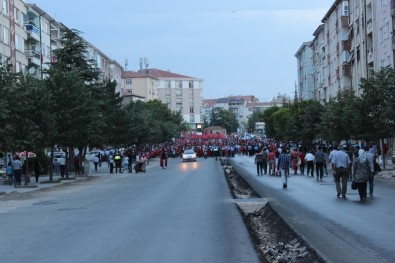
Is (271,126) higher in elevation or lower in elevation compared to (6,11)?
lower

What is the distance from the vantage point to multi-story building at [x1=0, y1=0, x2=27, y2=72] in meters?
61.0

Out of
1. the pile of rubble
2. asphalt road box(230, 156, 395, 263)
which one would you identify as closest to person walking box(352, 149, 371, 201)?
asphalt road box(230, 156, 395, 263)

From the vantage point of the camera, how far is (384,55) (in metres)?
Answer: 53.3

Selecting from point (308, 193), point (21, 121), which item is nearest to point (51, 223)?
point (308, 193)

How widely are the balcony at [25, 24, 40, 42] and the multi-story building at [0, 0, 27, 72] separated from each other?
1.14 meters

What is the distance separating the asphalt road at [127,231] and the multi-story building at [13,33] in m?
42.4

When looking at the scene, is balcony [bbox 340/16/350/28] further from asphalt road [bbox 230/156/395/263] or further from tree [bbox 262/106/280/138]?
asphalt road [bbox 230/156/395/263]

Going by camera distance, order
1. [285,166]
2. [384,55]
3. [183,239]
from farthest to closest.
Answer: [384,55]
[285,166]
[183,239]

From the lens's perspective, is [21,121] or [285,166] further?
[21,121]

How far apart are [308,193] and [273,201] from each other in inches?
161

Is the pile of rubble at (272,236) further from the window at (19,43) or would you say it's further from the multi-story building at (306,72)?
the multi-story building at (306,72)

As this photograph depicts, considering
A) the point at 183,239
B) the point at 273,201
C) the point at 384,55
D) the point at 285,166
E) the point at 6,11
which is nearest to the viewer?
the point at 183,239

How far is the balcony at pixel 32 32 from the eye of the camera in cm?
7138

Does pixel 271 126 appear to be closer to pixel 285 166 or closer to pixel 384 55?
pixel 384 55
